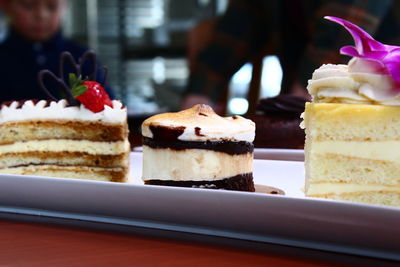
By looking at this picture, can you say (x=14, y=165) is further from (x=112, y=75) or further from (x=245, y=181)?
(x=112, y=75)

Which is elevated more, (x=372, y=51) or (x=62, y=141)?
(x=372, y=51)

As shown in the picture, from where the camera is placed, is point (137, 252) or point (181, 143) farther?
point (181, 143)

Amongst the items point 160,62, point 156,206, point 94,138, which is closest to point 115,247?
point 156,206

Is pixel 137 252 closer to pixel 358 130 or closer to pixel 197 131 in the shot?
pixel 197 131

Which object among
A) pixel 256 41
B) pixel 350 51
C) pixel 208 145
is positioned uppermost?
pixel 350 51

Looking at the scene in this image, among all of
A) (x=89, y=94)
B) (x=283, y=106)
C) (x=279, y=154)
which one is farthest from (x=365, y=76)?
(x=89, y=94)

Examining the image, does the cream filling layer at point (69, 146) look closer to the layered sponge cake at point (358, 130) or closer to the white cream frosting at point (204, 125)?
the white cream frosting at point (204, 125)

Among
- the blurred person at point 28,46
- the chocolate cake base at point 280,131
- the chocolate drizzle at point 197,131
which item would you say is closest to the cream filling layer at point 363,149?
the chocolate drizzle at point 197,131
